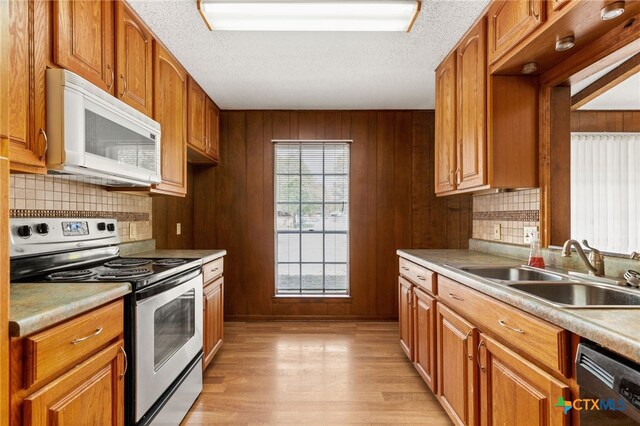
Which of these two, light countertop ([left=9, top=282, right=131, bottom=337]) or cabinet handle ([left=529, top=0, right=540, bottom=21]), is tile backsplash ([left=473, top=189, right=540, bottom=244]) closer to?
cabinet handle ([left=529, top=0, right=540, bottom=21])

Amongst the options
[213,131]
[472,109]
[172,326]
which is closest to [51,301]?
[172,326]

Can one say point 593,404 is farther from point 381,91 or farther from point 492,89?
point 381,91

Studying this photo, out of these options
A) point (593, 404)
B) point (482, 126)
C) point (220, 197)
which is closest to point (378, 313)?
point (220, 197)

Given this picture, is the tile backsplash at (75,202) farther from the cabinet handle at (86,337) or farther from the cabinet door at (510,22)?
the cabinet door at (510,22)

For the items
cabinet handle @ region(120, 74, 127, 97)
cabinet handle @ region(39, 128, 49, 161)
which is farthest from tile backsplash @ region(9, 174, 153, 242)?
cabinet handle @ region(120, 74, 127, 97)

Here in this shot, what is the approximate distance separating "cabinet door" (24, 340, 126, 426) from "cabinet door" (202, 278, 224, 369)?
113 centimetres

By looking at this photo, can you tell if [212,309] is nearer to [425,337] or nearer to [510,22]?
[425,337]

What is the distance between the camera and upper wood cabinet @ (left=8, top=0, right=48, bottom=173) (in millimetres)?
1271

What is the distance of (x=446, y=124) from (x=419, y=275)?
3.77 ft

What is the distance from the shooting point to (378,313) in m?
4.01

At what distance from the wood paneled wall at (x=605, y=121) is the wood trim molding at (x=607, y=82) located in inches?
2.7

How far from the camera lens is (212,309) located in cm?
281

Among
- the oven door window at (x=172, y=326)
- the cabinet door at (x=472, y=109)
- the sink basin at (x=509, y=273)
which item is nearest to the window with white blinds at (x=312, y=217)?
the cabinet door at (x=472, y=109)

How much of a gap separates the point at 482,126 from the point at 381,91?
1.44 m
